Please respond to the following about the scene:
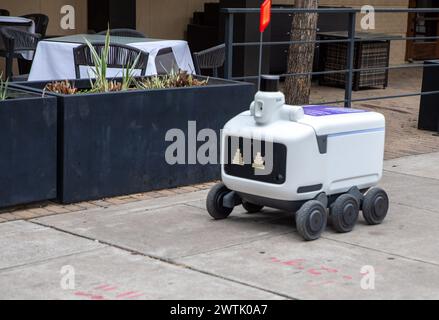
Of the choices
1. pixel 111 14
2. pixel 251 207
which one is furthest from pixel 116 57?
pixel 111 14

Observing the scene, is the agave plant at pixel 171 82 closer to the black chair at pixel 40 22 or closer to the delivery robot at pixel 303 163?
the delivery robot at pixel 303 163

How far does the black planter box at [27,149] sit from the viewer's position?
6.28 meters

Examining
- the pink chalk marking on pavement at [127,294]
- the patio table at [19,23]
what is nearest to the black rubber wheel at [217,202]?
the pink chalk marking on pavement at [127,294]

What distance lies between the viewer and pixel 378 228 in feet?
20.8

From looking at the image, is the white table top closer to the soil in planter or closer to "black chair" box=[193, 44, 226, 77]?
"black chair" box=[193, 44, 226, 77]

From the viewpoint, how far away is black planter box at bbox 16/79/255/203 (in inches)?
262

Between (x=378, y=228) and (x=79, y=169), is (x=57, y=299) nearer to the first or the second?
(x=79, y=169)

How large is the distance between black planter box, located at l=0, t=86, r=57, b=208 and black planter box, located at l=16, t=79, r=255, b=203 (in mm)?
93

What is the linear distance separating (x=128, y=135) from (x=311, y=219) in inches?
72.5

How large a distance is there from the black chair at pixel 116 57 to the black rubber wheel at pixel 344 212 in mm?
2777

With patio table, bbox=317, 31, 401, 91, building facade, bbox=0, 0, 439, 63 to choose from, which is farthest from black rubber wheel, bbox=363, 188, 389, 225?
building facade, bbox=0, 0, 439, 63

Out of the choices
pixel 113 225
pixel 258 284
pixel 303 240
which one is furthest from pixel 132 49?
pixel 258 284

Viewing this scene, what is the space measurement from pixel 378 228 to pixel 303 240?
691 mm

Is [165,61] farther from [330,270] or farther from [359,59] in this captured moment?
[359,59]
